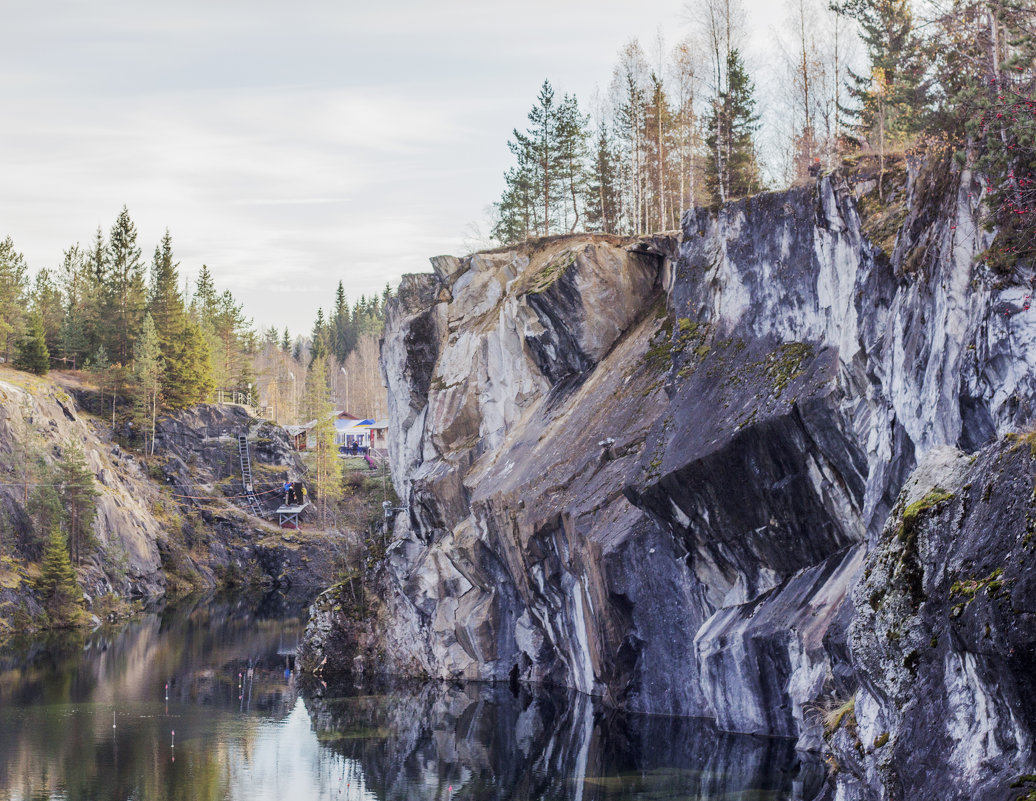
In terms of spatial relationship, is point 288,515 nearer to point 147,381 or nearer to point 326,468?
point 326,468

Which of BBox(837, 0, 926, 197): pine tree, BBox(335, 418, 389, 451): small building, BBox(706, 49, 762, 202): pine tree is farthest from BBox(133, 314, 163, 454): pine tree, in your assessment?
BBox(837, 0, 926, 197): pine tree

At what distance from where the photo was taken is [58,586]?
66.2 metres

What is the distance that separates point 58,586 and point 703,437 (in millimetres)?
49923

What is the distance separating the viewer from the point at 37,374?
8919 centimetres

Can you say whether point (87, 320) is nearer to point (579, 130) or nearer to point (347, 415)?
point (347, 415)

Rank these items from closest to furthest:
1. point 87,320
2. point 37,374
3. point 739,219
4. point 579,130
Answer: point 739,219 → point 579,130 → point 37,374 → point 87,320

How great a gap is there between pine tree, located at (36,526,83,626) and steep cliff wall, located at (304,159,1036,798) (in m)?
24.6

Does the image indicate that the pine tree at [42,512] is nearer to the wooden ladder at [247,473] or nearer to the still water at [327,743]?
the still water at [327,743]

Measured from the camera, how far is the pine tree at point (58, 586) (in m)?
65.6

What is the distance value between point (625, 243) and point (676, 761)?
80.5ft

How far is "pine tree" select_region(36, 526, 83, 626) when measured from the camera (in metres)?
65.6

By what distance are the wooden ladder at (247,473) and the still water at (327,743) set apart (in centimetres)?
3777

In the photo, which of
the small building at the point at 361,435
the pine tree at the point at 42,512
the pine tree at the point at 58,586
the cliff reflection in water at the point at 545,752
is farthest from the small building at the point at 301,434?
the cliff reflection in water at the point at 545,752

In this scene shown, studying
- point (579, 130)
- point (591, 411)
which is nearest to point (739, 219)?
point (591, 411)
